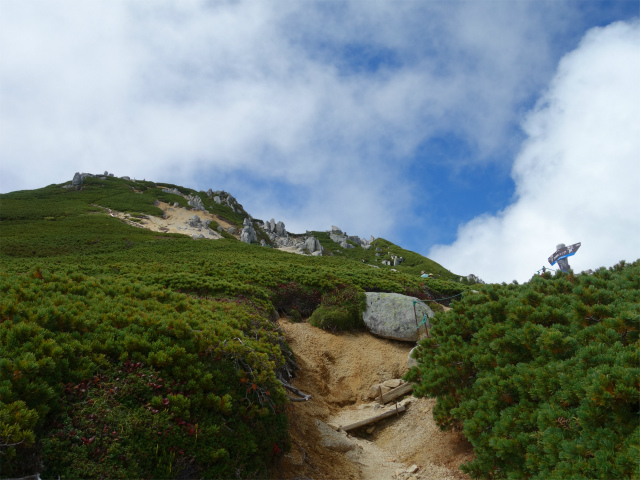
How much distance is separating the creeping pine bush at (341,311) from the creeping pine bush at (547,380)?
308 inches

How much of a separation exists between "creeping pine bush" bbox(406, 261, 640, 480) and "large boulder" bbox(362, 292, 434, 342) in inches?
277

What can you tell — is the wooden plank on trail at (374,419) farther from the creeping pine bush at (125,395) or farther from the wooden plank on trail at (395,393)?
the creeping pine bush at (125,395)

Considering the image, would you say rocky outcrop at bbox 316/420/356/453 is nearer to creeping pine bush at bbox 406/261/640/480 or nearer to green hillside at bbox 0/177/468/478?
green hillside at bbox 0/177/468/478

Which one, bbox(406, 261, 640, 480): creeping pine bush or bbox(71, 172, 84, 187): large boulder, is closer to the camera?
bbox(406, 261, 640, 480): creeping pine bush

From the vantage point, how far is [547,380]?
520 centimetres

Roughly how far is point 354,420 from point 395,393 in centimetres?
196

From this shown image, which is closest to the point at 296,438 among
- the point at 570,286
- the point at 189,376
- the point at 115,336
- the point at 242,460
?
the point at 242,460

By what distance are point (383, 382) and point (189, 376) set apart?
8.71m

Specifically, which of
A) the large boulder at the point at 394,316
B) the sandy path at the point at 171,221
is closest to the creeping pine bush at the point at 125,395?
the large boulder at the point at 394,316

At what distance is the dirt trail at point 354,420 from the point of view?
7402 mm

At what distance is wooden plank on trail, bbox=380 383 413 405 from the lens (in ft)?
38.3

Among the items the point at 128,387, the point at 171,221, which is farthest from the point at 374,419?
the point at 171,221

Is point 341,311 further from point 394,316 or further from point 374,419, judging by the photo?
point 374,419

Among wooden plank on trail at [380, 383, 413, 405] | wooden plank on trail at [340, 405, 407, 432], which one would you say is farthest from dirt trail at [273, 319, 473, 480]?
wooden plank on trail at [380, 383, 413, 405]
